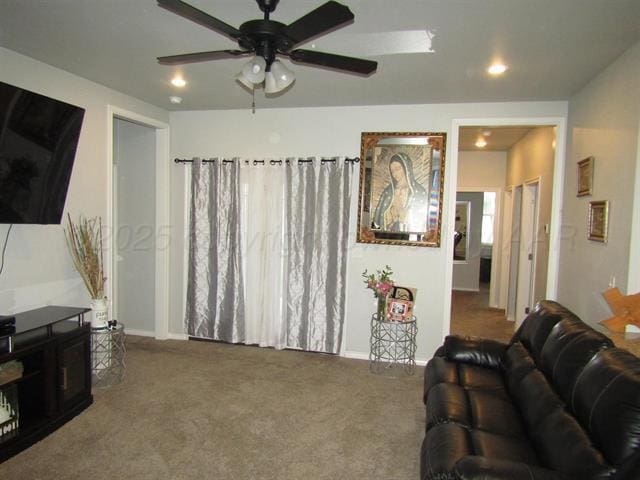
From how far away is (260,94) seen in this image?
12.7 ft

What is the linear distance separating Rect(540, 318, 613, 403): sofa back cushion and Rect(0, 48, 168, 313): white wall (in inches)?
140

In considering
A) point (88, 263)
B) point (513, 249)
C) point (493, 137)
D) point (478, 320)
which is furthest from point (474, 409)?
point (513, 249)

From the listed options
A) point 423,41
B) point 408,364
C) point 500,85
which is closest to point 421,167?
point 500,85

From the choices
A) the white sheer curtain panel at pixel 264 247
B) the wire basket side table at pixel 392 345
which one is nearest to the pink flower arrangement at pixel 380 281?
the wire basket side table at pixel 392 345

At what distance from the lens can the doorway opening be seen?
452 cm

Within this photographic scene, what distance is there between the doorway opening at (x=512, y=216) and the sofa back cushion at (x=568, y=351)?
1650 mm

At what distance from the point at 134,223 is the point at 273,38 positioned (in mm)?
3491

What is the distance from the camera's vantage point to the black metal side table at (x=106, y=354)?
3.48m

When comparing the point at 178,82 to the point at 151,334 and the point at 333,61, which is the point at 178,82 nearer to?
the point at 333,61

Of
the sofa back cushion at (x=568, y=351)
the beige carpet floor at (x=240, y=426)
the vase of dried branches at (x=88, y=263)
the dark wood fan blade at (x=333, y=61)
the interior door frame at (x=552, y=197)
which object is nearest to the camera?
the sofa back cushion at (x=568, y=351)

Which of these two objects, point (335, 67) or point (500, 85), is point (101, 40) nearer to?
point (335, 67)

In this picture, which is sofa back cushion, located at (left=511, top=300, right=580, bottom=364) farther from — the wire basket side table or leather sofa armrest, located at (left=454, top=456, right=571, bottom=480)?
the wire basket side table

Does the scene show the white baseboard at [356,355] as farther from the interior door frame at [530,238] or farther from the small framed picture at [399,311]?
the interior door frame at [530,238]

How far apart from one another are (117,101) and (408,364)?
378 centimetres
